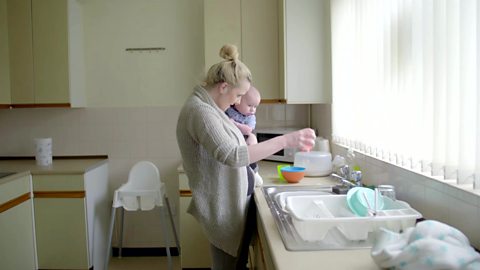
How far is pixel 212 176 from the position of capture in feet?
5.44

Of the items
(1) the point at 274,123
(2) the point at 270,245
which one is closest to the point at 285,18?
(1) the point at 274,123

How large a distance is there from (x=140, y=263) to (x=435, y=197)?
256 centimetres

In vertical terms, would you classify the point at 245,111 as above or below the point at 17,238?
above

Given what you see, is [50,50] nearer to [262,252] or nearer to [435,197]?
[262,252]

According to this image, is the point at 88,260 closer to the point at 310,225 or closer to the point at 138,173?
the point at 138,173

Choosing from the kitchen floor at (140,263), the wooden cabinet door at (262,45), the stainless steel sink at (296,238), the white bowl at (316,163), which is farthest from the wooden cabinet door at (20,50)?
the stainless steel sink at (296,238)

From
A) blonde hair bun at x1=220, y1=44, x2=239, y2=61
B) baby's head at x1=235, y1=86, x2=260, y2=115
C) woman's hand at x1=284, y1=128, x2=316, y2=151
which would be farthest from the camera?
baby's head at x1=235, y1=86, x2=260, y2=115

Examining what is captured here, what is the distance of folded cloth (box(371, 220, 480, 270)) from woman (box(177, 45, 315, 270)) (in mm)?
661

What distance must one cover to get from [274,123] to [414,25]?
194 cm

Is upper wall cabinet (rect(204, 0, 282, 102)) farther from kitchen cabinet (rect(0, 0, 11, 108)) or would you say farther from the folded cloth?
the folded cloth

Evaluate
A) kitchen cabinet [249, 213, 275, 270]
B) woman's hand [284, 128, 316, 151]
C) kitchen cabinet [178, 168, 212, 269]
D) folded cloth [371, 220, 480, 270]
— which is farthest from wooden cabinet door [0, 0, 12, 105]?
folded cloth [371, 220, 480, 270]

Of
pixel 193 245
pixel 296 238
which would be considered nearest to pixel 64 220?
pixel 193 245

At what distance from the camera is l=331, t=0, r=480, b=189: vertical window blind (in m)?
1.13

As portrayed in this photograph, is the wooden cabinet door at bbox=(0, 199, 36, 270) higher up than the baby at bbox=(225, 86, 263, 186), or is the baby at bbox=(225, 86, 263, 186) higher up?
the baby at bbox=(225, 86, 263, 186)
